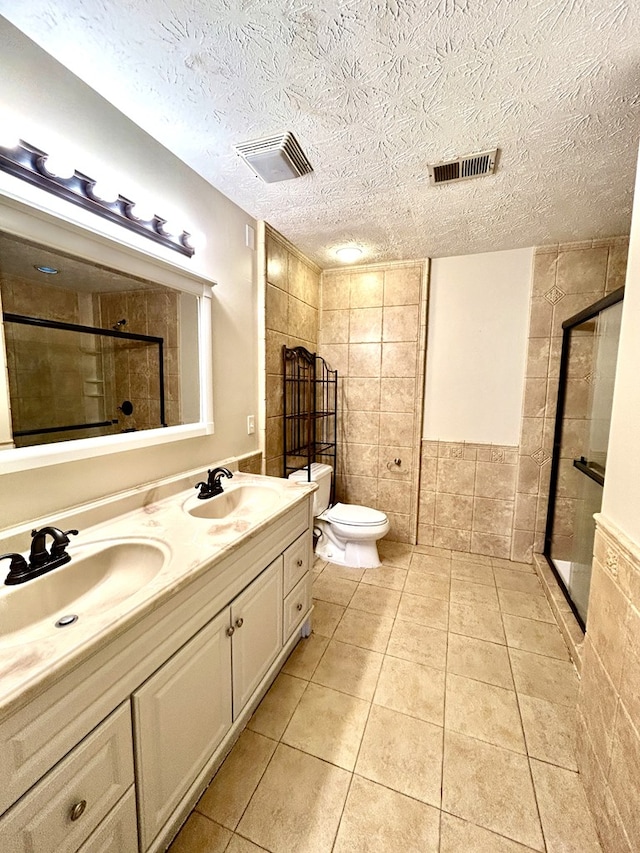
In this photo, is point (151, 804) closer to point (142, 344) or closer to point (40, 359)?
point (40, 359)

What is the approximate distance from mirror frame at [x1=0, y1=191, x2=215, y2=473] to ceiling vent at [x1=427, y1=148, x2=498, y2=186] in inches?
44.6

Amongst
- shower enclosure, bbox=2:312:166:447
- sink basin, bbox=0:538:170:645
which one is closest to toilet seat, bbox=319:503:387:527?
shower enclosure, bbox=2:312:166:447

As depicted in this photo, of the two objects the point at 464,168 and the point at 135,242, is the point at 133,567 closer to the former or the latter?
the point at 135,242

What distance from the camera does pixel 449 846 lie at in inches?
39.8

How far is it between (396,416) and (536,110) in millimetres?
1896

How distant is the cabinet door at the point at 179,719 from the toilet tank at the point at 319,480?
1.40m

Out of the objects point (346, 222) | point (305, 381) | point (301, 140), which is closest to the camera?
point (301, 140)

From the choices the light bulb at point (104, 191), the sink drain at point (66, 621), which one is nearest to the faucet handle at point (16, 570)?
the sink drain at point (66, 621)

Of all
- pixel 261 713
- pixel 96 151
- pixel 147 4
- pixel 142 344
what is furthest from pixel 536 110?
pixel 261 713

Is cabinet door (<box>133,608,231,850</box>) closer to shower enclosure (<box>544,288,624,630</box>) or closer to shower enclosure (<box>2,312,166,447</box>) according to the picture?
shower enclosure (<box>2,312,166,447</box>)

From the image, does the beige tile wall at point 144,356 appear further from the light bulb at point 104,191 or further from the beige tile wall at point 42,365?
the light bulb at point 104,191

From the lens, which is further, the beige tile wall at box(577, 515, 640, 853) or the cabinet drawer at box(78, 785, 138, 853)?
the beige tile wall at box(577, 515, 640, 853)

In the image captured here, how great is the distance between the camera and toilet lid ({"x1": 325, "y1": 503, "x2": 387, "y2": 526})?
2465 millimetres

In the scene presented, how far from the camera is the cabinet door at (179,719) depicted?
847 millimetres
